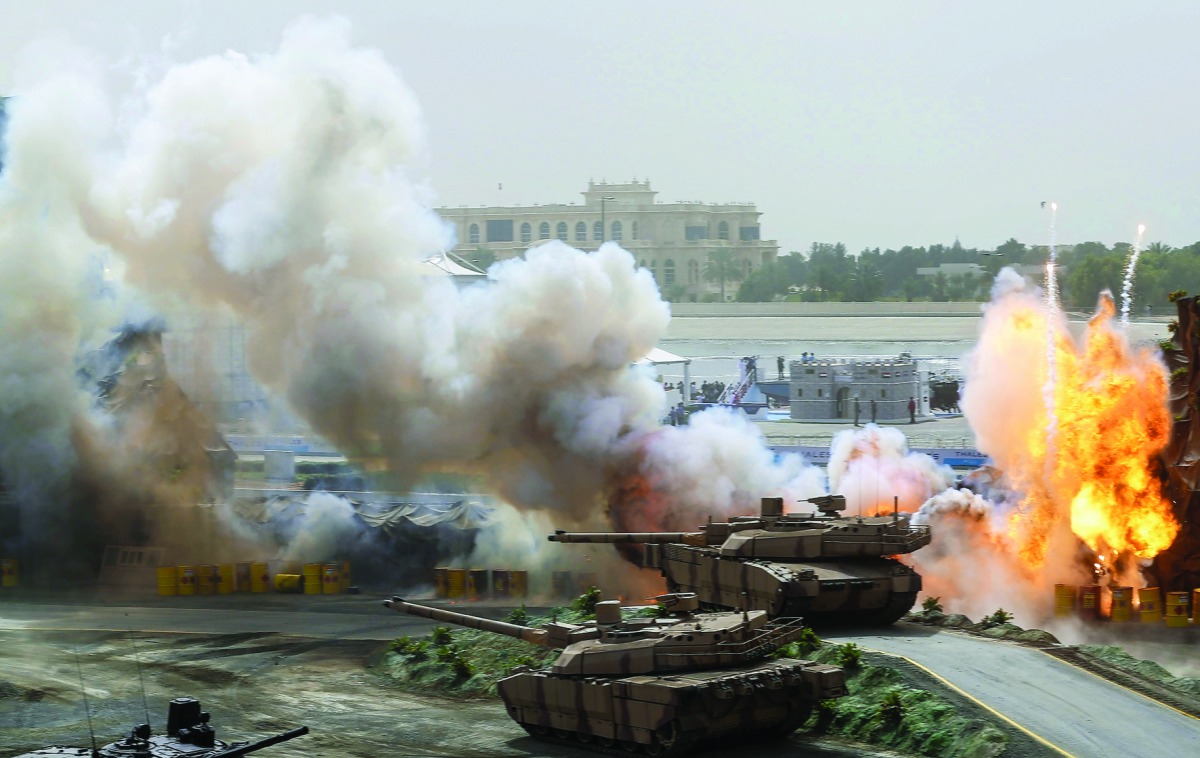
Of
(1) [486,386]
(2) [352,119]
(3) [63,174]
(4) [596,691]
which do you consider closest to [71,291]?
(3) [63,174]

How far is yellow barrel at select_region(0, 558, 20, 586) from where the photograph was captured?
154 ft

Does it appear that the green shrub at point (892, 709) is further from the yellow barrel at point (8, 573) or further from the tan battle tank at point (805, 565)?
the yellow barrel at point (8, 573)

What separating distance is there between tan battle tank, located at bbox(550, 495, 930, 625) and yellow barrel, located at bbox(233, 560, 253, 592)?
12.2m

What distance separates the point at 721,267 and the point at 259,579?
218 ft

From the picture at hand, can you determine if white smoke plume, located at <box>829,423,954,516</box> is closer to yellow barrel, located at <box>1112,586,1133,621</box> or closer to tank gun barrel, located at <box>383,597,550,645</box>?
yellow barrel, located at <box>1112,586,1133,621</box>

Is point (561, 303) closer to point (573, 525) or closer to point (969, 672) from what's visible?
point (573, 525)

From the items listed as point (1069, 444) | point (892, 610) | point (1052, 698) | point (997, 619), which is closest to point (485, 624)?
point (892, 610)

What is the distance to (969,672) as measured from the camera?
97.8 ft

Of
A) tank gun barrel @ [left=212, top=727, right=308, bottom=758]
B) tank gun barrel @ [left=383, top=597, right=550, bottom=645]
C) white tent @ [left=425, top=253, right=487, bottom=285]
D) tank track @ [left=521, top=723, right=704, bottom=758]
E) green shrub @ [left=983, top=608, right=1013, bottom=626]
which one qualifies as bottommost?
tank track @ [left=521, top=723, right=704, bottom=758]

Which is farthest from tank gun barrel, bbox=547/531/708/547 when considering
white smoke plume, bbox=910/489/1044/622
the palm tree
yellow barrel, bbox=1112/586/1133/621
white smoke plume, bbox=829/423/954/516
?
the palm tree

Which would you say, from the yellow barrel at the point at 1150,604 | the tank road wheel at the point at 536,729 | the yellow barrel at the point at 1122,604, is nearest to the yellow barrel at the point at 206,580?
the tank road wheel at the point at 536,729

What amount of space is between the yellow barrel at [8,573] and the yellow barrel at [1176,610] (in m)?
30.8

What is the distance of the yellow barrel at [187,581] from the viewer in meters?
44.8

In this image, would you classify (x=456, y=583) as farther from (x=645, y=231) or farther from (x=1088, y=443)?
(x=645, y=231)
